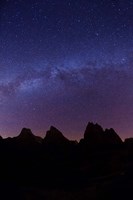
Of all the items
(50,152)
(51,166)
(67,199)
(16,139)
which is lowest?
(67,199)

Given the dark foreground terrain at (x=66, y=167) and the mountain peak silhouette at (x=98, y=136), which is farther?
the mountain peak silhouette at (x=98, y=136)

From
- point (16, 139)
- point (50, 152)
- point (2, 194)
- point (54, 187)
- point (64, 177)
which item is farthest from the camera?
point (16, 139)

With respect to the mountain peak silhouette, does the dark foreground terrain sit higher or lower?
lower

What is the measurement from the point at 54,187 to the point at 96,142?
18.1m

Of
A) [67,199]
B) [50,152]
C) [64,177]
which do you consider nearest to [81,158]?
[50,152]

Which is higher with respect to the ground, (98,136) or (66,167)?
(98,136)

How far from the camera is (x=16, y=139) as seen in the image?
51094 mm

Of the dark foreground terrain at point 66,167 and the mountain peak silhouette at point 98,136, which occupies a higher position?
the mountain peak silhouette at point 98,136

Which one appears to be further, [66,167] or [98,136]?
[98,136]

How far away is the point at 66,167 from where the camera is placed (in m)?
42.5

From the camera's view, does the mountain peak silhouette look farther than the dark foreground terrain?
Yes

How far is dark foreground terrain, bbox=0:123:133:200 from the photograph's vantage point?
106 feet

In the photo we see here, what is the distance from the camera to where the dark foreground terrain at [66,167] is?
3241 centimetres

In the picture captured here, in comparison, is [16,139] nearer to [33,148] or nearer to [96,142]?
[33,148]
